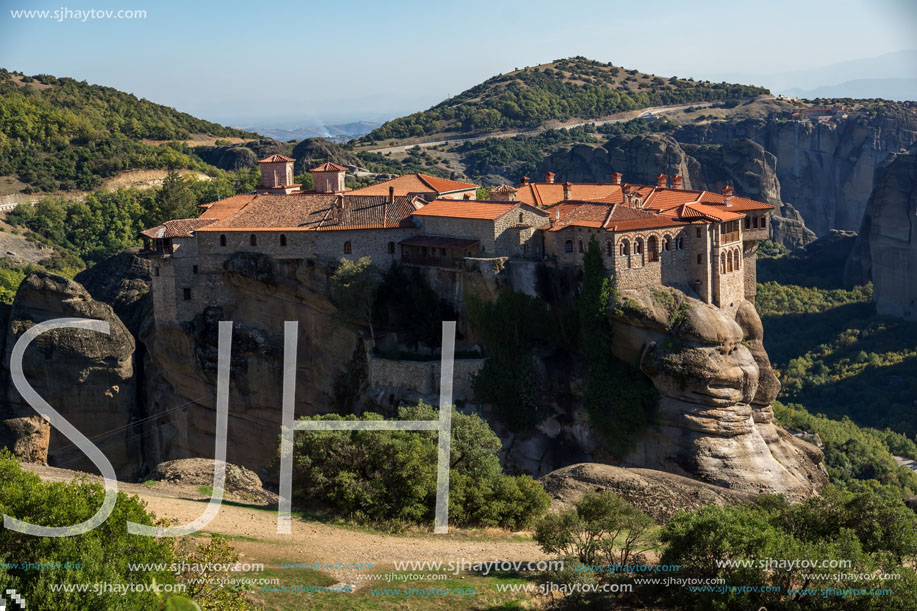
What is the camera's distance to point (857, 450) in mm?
60219

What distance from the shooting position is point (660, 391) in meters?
42.3

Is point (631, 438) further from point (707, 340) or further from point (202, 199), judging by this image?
point (202, 199)

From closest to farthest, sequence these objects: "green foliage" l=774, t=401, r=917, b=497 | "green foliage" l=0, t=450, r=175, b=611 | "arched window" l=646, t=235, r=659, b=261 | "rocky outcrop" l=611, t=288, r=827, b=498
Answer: "green foliage" l=0, t=450, r=175, b=611 → "rocky outcrop" l=611, t=288, r=827, b=498 → "arched window" l=646, t=235, r=659, b=261 → "green foliage" l=774, t=401, r=917, b=497

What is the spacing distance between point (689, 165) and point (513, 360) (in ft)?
237

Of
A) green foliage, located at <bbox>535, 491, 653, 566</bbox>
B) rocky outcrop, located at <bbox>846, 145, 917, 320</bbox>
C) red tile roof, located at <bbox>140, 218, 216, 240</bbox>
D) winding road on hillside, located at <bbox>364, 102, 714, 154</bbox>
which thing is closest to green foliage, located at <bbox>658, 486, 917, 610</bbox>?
green foliage, located at <bbox>535, 491, 653, 566</bbox>

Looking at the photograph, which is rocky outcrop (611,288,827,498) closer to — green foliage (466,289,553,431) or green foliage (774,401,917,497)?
green foliage (466,289,553,431)

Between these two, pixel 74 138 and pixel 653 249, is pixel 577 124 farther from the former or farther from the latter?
pixel 653 249

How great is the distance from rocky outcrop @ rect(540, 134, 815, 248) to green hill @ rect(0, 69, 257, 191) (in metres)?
43.3

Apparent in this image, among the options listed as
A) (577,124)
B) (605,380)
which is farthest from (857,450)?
(577,124)

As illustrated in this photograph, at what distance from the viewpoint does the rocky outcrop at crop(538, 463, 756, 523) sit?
35.7 m

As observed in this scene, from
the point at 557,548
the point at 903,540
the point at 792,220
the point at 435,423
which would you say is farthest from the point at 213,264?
the point at 792,220

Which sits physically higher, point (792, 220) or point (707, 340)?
point (792, 220)

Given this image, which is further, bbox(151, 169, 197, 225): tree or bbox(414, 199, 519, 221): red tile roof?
bbox(151, 169, 197, 225): tree

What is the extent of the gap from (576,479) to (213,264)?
2375cm
